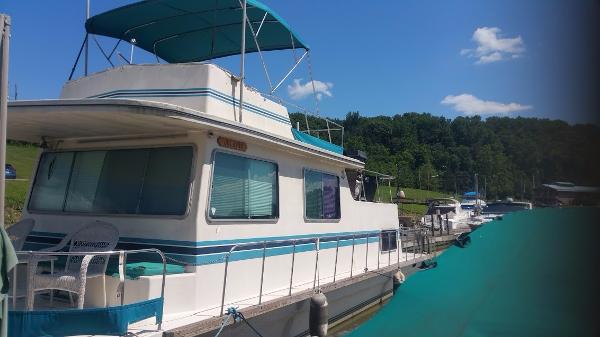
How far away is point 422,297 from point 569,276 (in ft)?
2.19

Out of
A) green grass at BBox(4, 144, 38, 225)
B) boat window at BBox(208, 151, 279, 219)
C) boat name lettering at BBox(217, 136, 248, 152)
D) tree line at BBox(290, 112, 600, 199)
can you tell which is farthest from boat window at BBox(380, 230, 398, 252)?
green grass at BBox(4, 144, 38, 225)

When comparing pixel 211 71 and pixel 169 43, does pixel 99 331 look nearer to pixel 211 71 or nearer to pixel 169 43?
pixel 211 71

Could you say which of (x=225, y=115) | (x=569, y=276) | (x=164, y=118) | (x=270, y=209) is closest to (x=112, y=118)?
(x=164, y=118)

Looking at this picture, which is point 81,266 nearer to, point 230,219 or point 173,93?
point 230,219

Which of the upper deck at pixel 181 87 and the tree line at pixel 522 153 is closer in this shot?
the tree line at pixel 522 153

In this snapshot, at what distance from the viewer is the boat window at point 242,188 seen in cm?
599

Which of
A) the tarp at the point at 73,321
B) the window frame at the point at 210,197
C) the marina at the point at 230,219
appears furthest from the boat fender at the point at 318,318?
the tarp at the point at 73,321

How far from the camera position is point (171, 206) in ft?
19.1

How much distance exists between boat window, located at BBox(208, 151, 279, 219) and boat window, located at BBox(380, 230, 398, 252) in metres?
4.33

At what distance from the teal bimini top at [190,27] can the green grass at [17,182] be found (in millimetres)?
12686

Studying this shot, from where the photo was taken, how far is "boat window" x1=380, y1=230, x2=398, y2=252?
10711 millimetres

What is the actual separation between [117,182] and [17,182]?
33.5 m

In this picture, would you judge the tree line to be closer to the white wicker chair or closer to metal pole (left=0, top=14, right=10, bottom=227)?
metal pole (left=0, top=14, right=10, bottom=227)

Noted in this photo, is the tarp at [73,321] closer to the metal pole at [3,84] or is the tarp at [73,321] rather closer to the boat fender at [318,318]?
the metal pole at [3,84]
